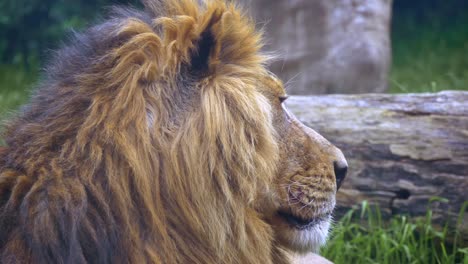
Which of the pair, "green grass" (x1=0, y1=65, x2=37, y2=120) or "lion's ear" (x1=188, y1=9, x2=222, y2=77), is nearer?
"lion's ear" (x1=188, y1=9, x2=222, y2=77)

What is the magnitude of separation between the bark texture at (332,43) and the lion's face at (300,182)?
283 centimetres

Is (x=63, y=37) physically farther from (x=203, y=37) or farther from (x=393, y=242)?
(x=203, y=37)

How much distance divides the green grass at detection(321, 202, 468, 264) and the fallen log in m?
0.06

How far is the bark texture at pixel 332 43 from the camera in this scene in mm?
5465

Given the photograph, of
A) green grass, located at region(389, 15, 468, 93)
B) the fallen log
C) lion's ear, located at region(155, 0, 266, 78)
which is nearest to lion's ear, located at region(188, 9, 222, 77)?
lion's ear, located at region(155, 0, 266, 78)

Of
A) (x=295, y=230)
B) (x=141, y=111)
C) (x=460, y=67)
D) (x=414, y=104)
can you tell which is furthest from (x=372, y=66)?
(x=141, y=111)

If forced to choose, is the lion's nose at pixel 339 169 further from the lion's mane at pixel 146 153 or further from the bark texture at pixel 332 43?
the bark texture at pixel 332 43

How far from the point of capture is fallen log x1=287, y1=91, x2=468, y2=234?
3.51 m

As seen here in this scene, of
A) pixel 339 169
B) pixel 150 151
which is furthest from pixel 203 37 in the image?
pixel 339 169

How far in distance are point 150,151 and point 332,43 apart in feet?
11.6

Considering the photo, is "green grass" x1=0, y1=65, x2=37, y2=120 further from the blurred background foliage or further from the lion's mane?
the lion's mane

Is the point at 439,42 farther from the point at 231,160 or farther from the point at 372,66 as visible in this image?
the point at 231,160

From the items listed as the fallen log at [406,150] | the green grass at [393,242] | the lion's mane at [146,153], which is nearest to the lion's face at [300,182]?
the lion's mane at [146,153]

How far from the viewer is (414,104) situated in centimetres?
375
